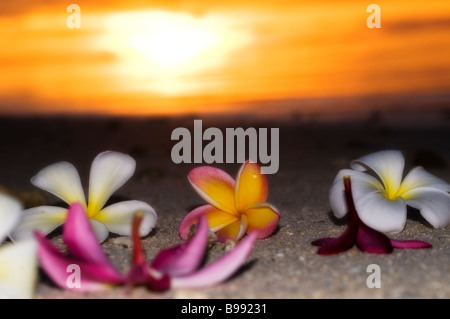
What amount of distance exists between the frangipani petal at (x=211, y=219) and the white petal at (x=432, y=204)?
0.57 m

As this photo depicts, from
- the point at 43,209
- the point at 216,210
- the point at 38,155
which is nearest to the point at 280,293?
the point at 216,210

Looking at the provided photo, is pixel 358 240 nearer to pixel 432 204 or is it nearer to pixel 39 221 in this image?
pixel 432 204

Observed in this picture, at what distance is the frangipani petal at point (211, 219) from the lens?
2086mm

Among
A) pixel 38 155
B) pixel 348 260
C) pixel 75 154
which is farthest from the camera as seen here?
pixel 75 154

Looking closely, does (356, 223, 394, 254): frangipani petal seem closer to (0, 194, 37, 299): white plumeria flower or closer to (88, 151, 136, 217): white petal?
(88, 151, 136, 217): white petal

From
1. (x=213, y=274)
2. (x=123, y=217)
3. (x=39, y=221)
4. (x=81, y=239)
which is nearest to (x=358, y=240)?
(x=213, y=274)

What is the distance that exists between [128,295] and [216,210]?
0.58 meters

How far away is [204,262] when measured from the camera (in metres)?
1.92

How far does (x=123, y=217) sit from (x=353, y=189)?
0.70 m

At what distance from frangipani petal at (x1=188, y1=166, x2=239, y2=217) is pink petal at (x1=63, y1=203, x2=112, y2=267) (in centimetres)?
59

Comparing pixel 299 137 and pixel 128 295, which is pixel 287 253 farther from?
pixel 299 137

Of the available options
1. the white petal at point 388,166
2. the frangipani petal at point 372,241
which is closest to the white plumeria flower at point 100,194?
the frangipani petal at point 372,241

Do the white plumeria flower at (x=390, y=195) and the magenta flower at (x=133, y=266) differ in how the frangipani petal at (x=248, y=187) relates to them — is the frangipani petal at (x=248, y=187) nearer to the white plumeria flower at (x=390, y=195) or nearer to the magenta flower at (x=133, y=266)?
the white plumeria flower at (x=390, y=195)

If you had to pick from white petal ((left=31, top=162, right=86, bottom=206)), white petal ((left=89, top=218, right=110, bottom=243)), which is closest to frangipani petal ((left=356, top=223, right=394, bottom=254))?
white petal ((left=89, top=218, right=110, bottom=243))
